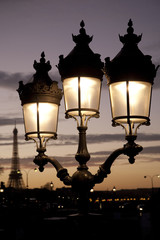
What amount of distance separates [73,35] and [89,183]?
217 cm

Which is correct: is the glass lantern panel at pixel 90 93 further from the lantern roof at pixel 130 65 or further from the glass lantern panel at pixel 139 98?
the glass lantern panel at pixel 139 98

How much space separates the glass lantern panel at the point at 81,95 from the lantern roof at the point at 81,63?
0.27ft

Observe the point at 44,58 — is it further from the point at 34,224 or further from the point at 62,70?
the point at 34,224

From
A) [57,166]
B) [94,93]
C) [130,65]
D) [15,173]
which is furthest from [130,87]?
[15,173]

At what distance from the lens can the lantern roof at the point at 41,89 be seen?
7.53 m

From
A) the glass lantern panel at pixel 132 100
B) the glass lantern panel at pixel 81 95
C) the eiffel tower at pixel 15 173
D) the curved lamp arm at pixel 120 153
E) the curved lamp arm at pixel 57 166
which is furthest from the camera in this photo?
the eiffel tower at pixel 15 173

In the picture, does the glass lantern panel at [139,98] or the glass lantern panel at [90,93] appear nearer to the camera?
the glass lantern panel at [139,98]

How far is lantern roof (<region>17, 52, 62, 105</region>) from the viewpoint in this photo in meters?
7.53

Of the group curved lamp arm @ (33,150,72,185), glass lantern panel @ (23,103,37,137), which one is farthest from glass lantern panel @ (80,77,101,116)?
glass lantern panel @ (23,103,37,137)

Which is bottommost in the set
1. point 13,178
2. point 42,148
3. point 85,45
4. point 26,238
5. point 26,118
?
point 26,238

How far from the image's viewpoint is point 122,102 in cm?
618

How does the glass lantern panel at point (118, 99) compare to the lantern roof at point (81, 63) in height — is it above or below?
below

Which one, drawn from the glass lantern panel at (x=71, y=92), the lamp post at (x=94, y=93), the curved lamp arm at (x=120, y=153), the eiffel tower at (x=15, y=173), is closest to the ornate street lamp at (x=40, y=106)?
the lamp post at (x=94, y=93)

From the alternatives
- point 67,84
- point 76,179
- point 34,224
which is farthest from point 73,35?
point 34,224
